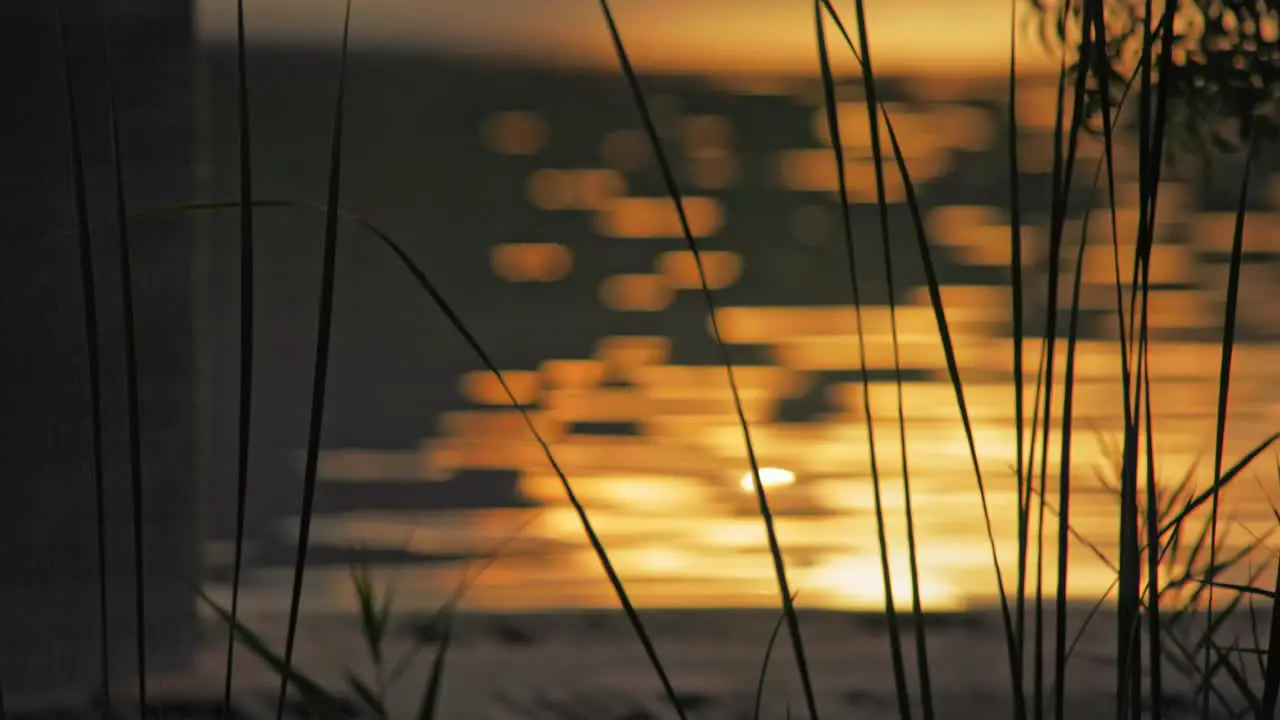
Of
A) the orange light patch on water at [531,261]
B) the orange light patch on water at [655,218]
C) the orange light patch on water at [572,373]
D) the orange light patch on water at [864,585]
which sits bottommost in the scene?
the orange light patch on water at [864,585]

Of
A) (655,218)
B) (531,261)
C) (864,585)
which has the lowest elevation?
(864,585)

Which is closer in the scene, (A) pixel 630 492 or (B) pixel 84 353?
(B) pixel 84 353

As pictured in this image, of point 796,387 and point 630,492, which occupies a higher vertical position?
point 796,387

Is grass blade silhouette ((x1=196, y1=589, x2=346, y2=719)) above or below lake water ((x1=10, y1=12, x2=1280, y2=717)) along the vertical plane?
below

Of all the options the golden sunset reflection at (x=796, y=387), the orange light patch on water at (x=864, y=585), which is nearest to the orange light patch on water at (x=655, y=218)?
the golden sunset reflection at (x=796, y=387)

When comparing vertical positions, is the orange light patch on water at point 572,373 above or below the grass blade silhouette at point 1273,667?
above

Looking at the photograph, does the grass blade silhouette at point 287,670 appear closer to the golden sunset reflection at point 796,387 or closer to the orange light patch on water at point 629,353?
the golden sunset reflection at point 796,387

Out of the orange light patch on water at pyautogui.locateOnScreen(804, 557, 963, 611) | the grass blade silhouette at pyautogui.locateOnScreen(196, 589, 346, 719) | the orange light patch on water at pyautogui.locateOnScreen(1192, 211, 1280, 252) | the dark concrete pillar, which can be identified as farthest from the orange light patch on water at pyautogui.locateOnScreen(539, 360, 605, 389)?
the grass blade silhouette at pyautogui.locateOnScreen(196, 589, 346, 719)

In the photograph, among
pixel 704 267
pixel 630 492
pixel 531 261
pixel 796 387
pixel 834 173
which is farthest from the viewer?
pixel 834 173

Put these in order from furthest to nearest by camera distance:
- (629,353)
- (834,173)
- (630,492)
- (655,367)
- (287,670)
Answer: (834,173)
(629,353)
(655,367)
(630,492)
(287,670)

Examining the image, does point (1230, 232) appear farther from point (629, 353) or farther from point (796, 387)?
point (629, 353)

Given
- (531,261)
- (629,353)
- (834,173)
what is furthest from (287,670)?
(834,173)

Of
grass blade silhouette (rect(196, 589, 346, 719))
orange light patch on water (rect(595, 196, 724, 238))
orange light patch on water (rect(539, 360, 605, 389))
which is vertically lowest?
grass blade silhouette (rect(196, 589, 346, 719))

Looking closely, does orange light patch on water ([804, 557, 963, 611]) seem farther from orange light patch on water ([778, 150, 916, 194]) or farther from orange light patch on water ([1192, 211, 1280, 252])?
orange light patch on water ([1192, 211, 1280, 252])
